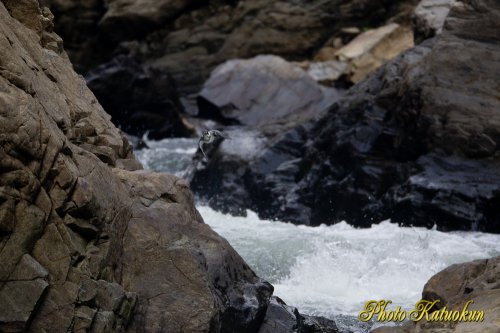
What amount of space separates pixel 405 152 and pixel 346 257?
106 inches

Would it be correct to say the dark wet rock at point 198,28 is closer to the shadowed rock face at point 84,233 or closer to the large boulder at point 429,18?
the large boulder at point 429,18

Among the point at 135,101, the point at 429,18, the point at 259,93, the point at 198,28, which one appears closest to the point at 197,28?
the point at 198,28

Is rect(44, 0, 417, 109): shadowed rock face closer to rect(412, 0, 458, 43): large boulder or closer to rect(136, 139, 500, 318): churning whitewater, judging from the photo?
rect(412, 0, 458, 43): large boulder

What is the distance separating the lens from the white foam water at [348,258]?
791 centimetres

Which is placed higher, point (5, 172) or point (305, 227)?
point (5, 172)

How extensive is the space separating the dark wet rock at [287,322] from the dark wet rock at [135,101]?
1307 centimetres

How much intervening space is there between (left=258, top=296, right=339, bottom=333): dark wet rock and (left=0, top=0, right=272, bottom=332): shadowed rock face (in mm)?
94

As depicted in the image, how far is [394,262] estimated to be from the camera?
8820 millimetres

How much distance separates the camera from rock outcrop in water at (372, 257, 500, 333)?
5250 mm

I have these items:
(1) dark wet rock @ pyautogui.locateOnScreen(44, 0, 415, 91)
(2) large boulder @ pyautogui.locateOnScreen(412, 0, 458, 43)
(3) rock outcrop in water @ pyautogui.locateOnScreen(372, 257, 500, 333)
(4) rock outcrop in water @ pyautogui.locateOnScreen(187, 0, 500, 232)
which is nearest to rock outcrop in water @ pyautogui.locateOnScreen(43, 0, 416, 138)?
(1) dark wet rock @ pyautogui.locateOnScreen(44, 0, 415, 91)

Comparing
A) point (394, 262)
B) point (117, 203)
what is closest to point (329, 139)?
point (394, 262)

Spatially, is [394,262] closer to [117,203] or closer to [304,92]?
[117,203]

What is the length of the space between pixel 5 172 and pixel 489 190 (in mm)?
6999

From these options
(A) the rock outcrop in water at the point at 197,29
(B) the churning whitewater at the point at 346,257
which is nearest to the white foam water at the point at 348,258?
(B) the churning whitewater at the point at 346,257
